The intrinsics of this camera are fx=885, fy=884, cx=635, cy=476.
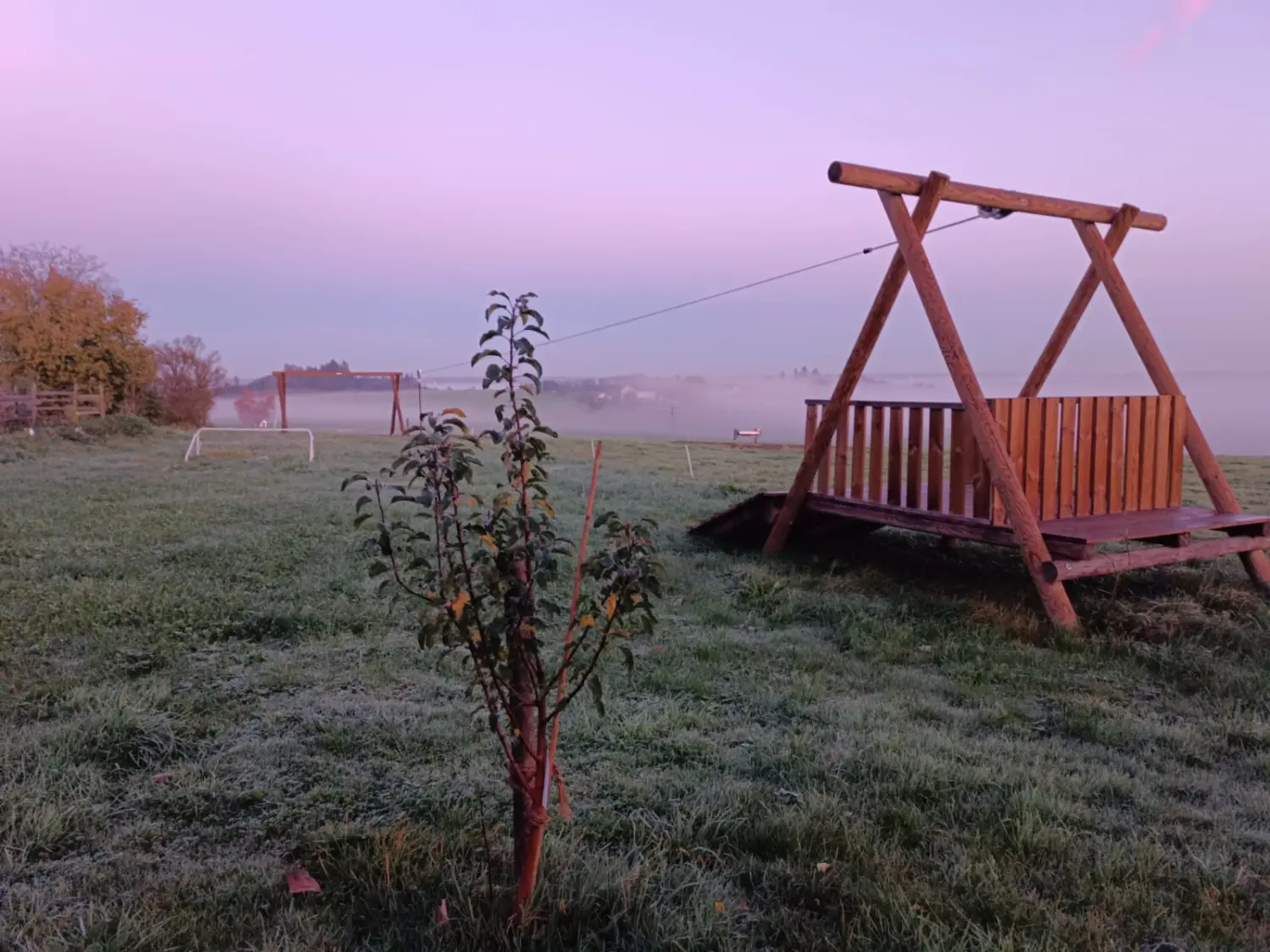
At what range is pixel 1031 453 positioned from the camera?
5633 mm

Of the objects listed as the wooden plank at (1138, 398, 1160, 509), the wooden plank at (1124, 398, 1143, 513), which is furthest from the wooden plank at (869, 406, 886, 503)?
the wooden plank at (1138, 398, 1160, 509)

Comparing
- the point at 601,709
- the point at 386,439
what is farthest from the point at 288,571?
the point at 386,439

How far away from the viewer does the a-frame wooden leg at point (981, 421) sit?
16.7 ft

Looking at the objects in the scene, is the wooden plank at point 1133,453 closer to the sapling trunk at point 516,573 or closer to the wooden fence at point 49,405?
the sapling trunk at point 516,573

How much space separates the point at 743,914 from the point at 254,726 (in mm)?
2205

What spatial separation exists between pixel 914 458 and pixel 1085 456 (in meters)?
1.09

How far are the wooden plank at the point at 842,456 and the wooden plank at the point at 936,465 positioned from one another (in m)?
0.70

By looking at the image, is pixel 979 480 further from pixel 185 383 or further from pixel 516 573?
pixel 185 383

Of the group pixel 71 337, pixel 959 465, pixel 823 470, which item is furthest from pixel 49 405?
pixel 959 465

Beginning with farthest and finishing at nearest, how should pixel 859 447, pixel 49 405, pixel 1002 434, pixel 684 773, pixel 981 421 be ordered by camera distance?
pixel 49 405, pixel 859 447, pixel 1002 434, pixel 981 421, pixel 684 773

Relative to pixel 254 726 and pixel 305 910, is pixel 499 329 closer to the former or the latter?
pixel 305 910

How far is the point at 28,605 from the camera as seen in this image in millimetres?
5219

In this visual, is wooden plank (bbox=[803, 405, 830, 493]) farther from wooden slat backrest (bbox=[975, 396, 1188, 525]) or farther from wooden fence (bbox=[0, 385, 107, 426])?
wooden fence (bbox=[0, 385, 107, 426])

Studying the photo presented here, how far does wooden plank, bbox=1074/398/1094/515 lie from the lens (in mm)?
5816
